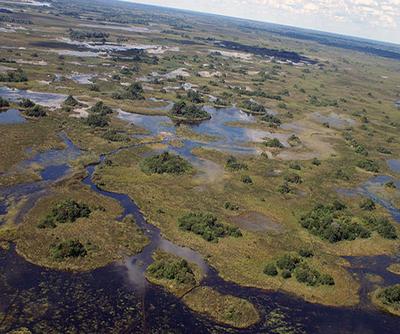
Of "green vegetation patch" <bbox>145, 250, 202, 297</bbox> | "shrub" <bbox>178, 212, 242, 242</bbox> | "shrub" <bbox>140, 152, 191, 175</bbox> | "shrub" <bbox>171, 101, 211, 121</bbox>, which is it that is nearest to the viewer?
"green vegetation patch" <bbox>145, 250, 202, 297</bbox>

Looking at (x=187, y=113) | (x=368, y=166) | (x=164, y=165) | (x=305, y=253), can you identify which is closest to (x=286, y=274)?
(x=305, y=253)

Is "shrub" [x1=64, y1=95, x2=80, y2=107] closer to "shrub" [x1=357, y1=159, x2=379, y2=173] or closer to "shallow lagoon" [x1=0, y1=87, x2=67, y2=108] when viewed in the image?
"shallow lagoon" [x1=0, y1=87, x2=67, y2=108]

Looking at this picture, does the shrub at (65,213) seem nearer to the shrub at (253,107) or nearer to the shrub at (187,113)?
the shrub at (187,113)

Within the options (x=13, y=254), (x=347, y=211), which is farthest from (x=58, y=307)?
(x=347, y=211)

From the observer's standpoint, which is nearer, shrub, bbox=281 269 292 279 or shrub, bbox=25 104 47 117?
shrub, bbox=281 269 292 279

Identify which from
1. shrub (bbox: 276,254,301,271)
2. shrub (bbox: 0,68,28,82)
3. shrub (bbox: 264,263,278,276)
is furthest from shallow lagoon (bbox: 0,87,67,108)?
shrub (bbox: 264,263,278,276)

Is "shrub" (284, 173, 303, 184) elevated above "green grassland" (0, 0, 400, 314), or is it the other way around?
"shrub" (284, 173, 303, 184)
